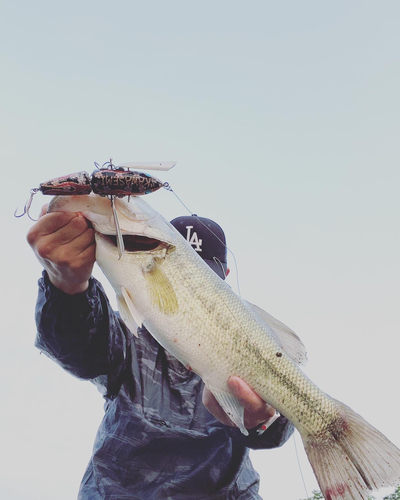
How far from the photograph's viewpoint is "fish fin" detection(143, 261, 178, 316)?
3467 mm

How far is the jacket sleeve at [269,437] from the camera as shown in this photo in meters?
4.33

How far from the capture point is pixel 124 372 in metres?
4.66

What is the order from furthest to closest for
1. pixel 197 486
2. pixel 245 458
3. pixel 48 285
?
1. pixel 245 458
2. pixel 197 486
3. pixel 48 285

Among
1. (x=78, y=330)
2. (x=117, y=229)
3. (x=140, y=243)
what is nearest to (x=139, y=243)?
(x=140, y=243)

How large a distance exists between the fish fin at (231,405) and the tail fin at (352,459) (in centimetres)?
48

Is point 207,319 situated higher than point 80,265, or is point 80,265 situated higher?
point 80,265

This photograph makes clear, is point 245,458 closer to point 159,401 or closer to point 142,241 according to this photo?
point 159,401

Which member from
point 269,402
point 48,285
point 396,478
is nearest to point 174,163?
point 48,285

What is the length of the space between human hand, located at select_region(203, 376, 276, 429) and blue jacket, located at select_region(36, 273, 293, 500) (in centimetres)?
37

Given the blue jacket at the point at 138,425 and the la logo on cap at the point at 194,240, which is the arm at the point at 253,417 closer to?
the blue jacket at the point at 138,425

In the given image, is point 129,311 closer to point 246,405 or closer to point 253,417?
point 246,405

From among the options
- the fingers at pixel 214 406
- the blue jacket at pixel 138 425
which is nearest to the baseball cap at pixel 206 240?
the blue jacket at pixel 138 425

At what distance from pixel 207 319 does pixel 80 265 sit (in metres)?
0.87

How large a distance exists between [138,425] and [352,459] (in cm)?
165
